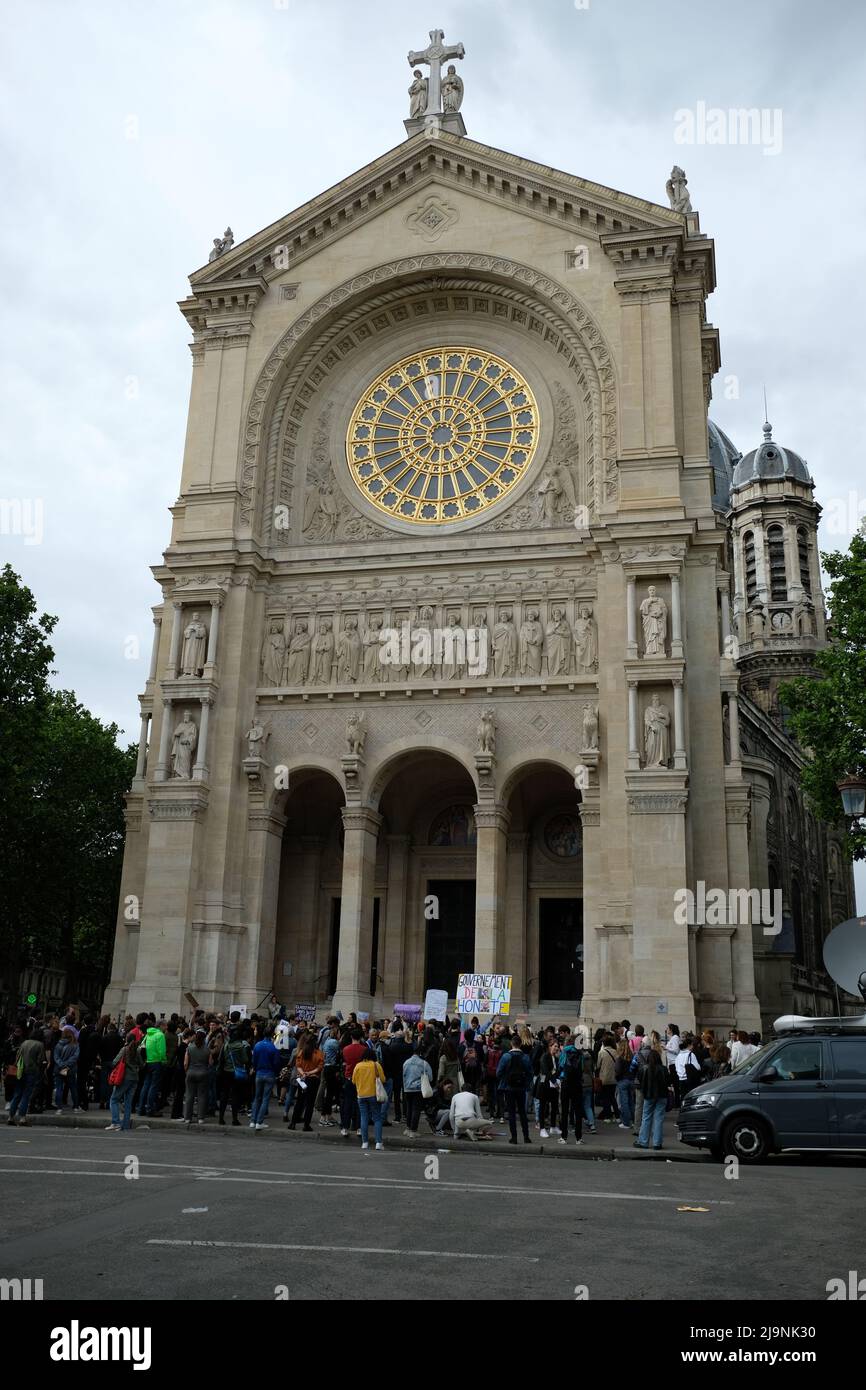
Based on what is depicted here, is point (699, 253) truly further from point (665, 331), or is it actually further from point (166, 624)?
point (166, 624)

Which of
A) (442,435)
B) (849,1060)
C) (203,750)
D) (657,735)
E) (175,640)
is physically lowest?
(849,1060)

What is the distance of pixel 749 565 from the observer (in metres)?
76.8

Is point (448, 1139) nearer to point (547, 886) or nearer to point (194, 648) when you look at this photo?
point (547, 886)

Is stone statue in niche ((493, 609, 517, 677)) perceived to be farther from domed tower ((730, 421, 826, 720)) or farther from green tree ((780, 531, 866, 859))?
domed tower ((730, 421, 826, 720))

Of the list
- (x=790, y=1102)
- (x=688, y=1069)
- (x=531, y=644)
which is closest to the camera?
(x=790, y=1102)

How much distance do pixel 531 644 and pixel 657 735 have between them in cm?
459

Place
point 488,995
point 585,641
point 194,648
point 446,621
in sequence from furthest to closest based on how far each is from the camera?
1. point 194,648
2. point 446,621
3. point 585,641
4. point 488,995

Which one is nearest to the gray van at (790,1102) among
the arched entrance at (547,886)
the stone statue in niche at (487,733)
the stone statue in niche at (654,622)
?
the stone statue in niche at (654,622)

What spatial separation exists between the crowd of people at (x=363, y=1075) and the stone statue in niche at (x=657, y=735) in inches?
308

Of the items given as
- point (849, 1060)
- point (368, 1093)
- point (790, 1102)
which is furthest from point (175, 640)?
point (849, 1060)

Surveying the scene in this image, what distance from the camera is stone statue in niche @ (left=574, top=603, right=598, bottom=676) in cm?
3222

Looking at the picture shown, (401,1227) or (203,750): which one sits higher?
(203,750)

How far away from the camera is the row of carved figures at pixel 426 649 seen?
107 ft
